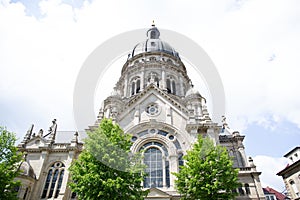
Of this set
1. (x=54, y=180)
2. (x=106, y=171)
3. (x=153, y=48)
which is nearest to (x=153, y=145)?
(x=106, y=171)

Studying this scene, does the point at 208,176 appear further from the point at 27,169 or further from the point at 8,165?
the point at 27,169

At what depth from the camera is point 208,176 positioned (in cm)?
1688

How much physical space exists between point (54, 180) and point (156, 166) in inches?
486

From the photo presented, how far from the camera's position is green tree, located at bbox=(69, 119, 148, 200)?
575 inches

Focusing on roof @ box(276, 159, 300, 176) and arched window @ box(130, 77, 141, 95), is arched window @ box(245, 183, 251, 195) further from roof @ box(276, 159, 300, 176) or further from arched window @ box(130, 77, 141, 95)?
arched window @ box(130, 77, 141, 95)

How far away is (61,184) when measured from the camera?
79.2 feet

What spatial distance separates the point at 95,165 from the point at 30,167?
1370 centimetres

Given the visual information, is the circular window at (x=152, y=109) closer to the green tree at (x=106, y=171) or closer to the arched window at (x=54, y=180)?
the green tree at (x=106, y=171)

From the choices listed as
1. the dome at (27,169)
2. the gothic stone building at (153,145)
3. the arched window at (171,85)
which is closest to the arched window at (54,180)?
the gothic stone building at (153,145)

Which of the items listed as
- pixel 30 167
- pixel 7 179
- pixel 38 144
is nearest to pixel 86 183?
pixel 7 179

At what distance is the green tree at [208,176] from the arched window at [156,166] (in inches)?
188

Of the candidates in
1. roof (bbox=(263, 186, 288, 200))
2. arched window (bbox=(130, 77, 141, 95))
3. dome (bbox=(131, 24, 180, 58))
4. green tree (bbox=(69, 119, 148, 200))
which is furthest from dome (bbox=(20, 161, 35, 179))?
roof (bbox=(263, 186, 288, 200))

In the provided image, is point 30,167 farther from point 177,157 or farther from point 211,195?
point 211,195

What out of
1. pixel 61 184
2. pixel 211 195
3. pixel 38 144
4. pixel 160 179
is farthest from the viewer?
pixel 38 144
